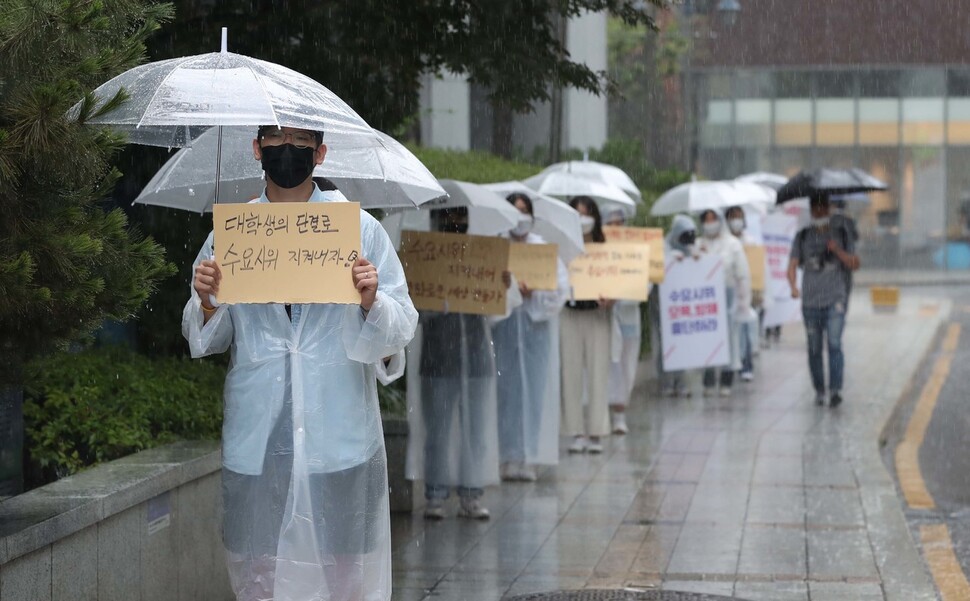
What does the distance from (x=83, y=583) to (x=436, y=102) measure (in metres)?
17.4

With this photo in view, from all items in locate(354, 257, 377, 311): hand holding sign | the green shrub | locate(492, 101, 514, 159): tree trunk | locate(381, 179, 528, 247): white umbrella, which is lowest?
the green shrub

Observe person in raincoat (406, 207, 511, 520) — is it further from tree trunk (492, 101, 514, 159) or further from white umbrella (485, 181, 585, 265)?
tree trunk (492, 101, 514, 159)

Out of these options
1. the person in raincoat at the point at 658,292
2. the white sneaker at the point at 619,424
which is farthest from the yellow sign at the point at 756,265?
the white sneaker at the point at 619,424

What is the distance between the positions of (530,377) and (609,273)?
1762 mm

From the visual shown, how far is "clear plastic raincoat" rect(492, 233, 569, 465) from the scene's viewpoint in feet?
33.0

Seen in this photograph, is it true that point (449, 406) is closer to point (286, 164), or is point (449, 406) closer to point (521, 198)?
point (521, 198)

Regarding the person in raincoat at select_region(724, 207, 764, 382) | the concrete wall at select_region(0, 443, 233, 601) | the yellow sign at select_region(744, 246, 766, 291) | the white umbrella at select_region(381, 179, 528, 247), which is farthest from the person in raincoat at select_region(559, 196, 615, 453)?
the yellow sign at select_region(744, 246, 766, 291)

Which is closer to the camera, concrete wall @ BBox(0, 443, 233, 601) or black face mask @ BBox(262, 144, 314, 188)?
black face mask @ BBox(262, 144, 314, 188)

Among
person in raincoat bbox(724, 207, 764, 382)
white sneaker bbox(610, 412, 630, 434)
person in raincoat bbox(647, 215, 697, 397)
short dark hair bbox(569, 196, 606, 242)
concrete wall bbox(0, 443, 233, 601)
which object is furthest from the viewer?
person in raincoat bbox(724, 207, 764, 382)

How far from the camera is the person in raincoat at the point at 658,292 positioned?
15.2 m

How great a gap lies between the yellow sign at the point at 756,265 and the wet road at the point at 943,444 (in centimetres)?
206

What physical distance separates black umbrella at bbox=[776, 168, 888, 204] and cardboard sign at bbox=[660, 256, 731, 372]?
1.19 meters

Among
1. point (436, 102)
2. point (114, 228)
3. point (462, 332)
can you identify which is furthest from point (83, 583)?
point (436, 102)

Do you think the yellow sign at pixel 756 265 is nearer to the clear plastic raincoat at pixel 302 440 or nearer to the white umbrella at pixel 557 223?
the white umbrella at pixel 557 223
